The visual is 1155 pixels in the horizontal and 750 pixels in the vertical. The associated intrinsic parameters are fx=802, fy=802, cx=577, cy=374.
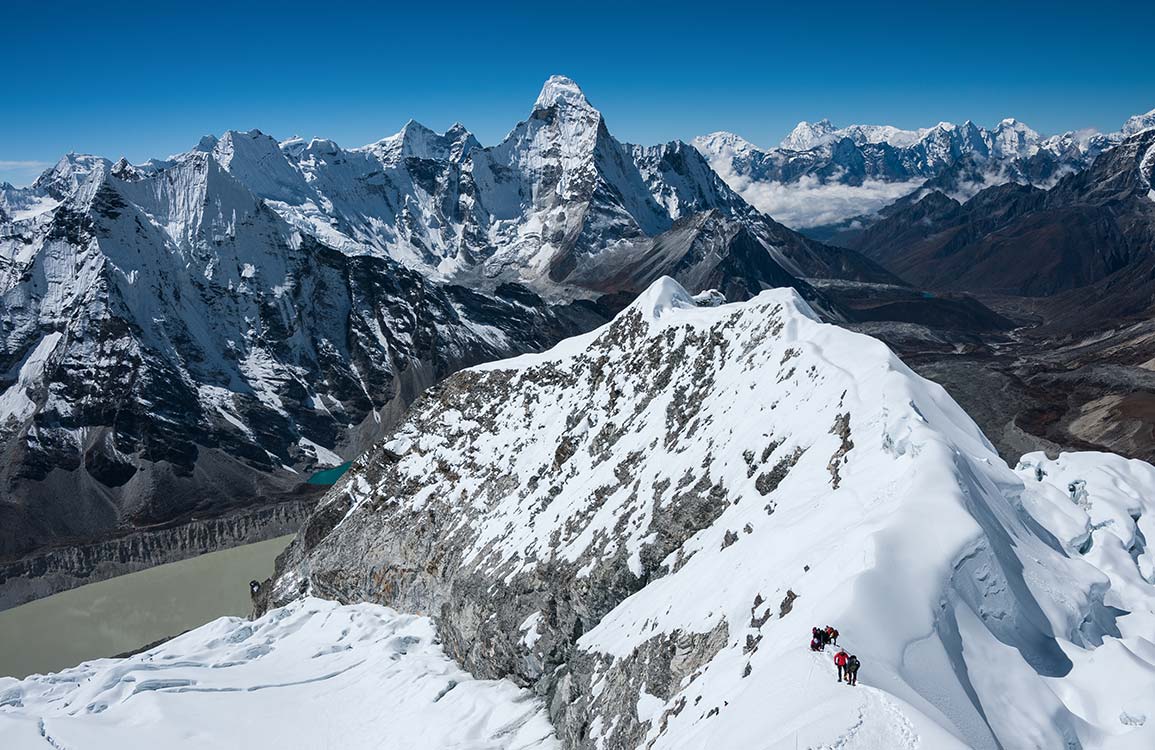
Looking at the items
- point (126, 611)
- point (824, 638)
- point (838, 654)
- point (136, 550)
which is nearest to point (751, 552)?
point (824, 638)

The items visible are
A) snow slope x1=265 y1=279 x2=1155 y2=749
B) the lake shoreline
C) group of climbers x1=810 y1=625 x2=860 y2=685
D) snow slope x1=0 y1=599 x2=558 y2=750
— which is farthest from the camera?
the lake shoreline

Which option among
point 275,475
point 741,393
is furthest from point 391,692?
point 275,475

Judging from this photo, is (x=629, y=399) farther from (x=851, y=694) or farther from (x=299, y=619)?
(x=851, y=694)

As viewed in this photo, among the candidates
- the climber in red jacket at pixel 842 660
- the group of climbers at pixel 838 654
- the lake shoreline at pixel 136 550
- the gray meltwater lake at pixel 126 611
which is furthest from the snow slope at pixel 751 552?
the lake shoreline at pixel 136 550

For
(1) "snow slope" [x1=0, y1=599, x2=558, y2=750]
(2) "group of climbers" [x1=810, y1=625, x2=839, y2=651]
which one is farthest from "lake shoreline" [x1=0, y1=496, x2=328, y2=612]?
(2) "group of climbers" [x1=810, y1=625, x2=839, y2=651]

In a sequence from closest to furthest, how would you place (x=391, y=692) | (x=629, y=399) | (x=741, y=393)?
(x=741, y=393) → (x=391, y=692) → (x=629, y=399)

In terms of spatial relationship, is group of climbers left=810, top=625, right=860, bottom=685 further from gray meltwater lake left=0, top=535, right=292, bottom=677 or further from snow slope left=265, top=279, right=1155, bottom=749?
gray meltwater lake left=0, top=535, right=292, bottom=677
